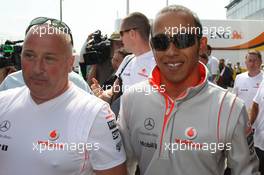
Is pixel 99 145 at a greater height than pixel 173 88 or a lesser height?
lesser

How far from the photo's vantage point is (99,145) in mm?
1902

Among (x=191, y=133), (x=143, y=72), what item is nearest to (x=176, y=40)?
(x=191, y=133)

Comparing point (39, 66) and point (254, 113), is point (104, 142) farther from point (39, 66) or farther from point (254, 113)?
point (254, 113)

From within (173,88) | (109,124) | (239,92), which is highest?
(173,88)

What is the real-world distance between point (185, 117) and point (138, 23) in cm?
162

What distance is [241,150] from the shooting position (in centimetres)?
202

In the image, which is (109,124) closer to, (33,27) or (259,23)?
(33,27)

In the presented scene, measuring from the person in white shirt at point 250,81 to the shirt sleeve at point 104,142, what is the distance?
4.56 meters

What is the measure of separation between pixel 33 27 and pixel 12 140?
57cm

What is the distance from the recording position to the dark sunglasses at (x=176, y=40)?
6.81 ft

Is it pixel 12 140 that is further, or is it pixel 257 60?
pixel 257 60

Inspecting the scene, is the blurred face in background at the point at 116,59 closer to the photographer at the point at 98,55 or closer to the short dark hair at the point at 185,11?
the photographer at the point at 98,55

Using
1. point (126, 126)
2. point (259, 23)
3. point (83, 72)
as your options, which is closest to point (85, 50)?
point (83, 72)

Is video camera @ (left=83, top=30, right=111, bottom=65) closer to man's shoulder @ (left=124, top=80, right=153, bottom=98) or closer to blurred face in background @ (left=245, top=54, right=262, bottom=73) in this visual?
man's shoulder @ (left=124, top=80, right=153, bottom=98)
